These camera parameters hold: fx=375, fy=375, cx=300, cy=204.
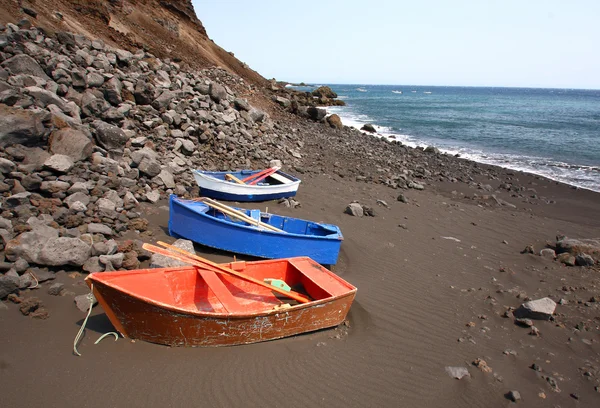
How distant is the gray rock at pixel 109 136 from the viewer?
32.6 ft

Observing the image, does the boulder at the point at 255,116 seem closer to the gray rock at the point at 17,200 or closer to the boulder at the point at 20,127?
the boulder at the point at 20,127

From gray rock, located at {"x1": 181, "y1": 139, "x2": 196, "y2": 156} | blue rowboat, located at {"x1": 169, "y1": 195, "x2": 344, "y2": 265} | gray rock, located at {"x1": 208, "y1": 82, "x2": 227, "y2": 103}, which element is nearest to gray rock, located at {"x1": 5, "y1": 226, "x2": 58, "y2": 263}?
blue rowboat, located at {"x1": 169, "y1": 195, "x2": 344, "y2": 265}

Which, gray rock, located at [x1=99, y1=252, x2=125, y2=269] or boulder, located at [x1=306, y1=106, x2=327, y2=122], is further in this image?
boulder, located at [x1=306, y1=106, x2=327, y2=122]

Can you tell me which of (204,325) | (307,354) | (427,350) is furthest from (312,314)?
(427,350)

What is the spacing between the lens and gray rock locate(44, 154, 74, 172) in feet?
24.8

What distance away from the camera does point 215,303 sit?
19.3 ft

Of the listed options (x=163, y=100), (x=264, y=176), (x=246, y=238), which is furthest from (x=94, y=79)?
(x=246, y=238)

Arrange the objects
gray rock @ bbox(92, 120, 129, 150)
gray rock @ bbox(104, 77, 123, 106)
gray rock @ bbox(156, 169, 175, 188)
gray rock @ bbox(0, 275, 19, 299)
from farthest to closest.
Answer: gray rock @ bbox(104, 77, 123, 106) < gray rock @ bbox(156, 169, 175, 188) < gray rock @ bbox(92, 120, 129, 150) < gray rock @ bbox(0, 275, 19, 299)

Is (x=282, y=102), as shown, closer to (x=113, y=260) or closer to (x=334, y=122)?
(x=334, y=122)

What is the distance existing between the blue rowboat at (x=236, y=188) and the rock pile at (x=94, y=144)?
0.63 meters

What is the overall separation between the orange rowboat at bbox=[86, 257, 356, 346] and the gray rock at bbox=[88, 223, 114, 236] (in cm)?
200

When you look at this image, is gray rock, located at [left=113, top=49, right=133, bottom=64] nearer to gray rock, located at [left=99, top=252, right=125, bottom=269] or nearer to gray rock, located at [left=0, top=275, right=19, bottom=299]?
gray rock, located at [left=99, top=252, right=125, bottom=269]

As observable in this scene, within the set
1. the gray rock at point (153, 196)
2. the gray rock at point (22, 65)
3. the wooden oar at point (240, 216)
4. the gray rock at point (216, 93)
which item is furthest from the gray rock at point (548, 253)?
the gray rock at point (22, 65)

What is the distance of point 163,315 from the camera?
4570 mm
